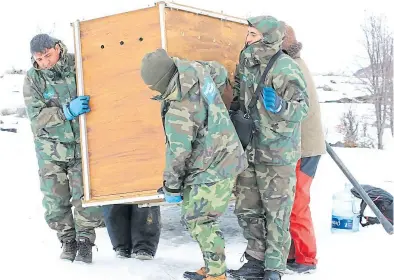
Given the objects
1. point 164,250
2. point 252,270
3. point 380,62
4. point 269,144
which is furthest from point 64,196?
point 380,62

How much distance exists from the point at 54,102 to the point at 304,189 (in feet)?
6.97

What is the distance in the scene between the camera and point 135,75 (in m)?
3.81

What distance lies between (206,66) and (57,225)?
1.92 metres

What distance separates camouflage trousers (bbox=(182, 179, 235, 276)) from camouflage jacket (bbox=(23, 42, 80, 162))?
A: 128 cm

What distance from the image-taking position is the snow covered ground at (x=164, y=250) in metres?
4.04

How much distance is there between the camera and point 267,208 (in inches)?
141

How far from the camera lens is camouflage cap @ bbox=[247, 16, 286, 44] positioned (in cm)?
346

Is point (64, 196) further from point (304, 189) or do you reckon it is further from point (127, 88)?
point (304, 189)

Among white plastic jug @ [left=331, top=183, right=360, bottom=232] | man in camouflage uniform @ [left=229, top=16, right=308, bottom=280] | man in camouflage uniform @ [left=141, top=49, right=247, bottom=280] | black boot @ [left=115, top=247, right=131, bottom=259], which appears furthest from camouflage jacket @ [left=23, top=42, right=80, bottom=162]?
white plastic jug @ [left=331, top=183, right=360, bottom=232]

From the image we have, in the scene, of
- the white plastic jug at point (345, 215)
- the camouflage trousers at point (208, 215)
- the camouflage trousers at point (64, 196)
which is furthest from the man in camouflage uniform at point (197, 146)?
the white plastic jug at point (345, 215)

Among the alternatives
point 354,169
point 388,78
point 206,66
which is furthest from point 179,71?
point 388,78

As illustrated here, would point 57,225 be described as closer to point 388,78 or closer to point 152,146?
point 152,146

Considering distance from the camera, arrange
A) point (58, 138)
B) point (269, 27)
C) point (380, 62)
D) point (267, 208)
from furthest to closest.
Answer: point (380, 62) < point (58, 138) < point (267, 208) < point (269, 27)

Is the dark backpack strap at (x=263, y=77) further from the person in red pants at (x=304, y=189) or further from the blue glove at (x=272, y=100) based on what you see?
the person in red pants at (x=304, y=189)
